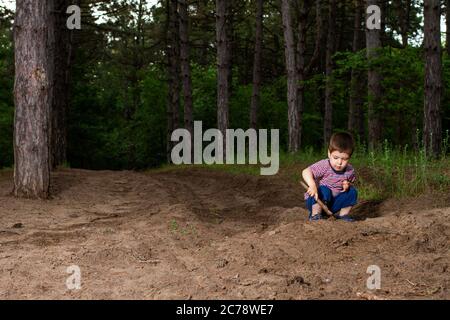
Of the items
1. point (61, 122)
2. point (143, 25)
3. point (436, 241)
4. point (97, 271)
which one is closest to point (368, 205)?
point (436, 241)

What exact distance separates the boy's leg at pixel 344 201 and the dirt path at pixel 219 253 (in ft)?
1.77

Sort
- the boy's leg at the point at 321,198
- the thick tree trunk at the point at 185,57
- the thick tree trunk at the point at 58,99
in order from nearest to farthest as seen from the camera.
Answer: the boy's leg at the point at 321,198 < the thick tree trunk at the point at 58,99 < the thick tree trunk at the point at 185,57

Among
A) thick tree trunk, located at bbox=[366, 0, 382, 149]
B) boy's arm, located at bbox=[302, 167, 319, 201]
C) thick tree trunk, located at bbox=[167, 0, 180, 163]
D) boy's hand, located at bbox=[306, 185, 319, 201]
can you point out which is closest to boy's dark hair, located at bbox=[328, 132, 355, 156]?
boy's arm, located at bbox=[302, 167, 319, 201]

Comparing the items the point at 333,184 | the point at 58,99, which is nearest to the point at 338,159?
the point at 333,184

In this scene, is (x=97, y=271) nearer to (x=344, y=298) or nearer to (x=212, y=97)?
(x=344, y=298)

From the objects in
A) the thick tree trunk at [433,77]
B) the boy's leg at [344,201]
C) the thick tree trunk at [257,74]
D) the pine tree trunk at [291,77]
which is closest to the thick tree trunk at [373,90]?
the pine tree trunk at [291,77]

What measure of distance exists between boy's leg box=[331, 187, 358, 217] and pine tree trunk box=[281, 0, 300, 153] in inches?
455

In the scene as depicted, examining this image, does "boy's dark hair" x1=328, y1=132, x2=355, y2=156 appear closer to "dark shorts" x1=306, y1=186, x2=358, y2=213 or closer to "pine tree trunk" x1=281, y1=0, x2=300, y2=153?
"dark shorts" x1=306, y1=186, x2=358, y2=213

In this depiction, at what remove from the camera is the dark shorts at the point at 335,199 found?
625cm

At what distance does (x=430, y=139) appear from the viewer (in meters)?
11.3

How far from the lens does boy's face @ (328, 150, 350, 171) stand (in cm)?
612

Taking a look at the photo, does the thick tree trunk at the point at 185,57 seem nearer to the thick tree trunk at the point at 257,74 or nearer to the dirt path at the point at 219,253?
the thick tree trunk at the point at 257,74

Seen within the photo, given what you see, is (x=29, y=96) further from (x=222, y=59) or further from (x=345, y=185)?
(x=222, y=59)

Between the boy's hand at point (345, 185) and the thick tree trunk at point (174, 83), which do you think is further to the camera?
the thick tree trunk at point (174, 83)
